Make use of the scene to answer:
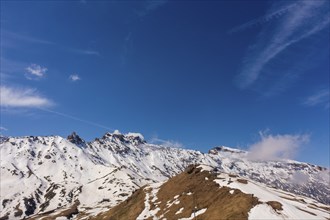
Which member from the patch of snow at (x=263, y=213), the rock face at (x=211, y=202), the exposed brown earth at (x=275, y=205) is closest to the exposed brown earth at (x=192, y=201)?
the rock face at (x=211, y=202)

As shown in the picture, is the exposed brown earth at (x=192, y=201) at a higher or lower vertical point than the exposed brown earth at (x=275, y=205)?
higher

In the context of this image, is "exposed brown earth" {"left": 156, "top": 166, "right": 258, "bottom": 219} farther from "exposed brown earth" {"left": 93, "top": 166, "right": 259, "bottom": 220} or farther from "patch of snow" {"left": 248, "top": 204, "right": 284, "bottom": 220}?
"patch of snow" {"left": 248, "top": 204, "right": 284, "bottom": 220}

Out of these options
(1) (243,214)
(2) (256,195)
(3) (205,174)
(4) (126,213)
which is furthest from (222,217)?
(4) (126,213)

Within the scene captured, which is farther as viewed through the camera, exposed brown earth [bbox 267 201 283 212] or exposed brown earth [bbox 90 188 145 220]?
exposed brown earth [bbox 90 188 145 220]

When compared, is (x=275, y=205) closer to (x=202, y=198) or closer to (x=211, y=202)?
(x=211, y=202)

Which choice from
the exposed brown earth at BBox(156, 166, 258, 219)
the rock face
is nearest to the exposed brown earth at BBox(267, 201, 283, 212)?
the rock face

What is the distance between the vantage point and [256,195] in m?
120

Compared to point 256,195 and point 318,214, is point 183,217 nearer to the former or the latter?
point 256,195

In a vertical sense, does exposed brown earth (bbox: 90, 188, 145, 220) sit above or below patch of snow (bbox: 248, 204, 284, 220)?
above

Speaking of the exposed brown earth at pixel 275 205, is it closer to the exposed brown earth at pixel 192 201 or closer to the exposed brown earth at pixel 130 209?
the exposed brown earth at pixel 192 201

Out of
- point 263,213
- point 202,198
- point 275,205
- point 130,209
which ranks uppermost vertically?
point 130,209

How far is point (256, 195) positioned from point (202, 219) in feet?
66.3

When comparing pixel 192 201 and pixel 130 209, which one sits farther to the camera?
pixel 130 209

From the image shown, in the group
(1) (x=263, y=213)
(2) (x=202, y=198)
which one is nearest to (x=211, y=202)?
(2) (x=202, y=198)
